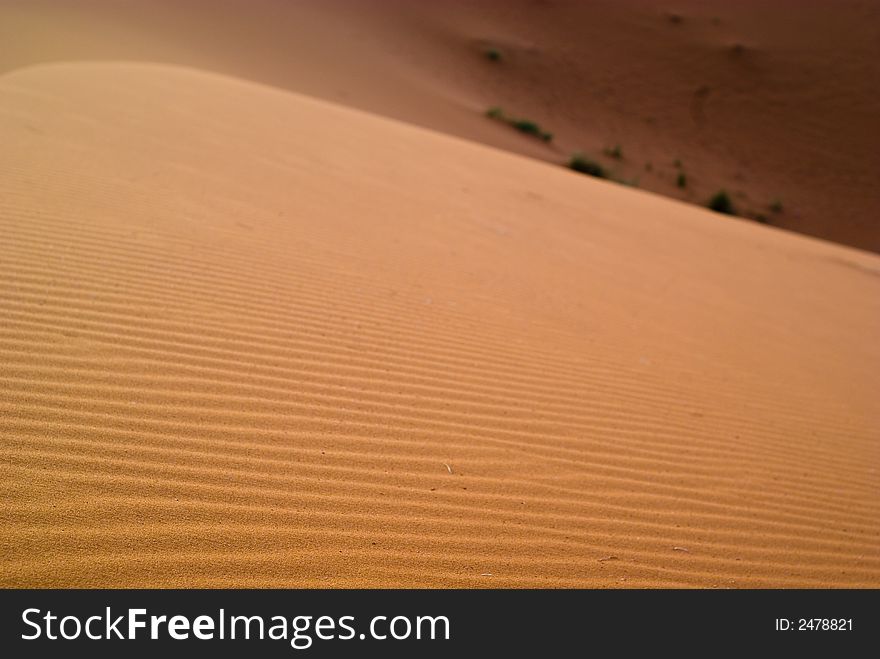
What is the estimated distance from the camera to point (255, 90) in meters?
13.4

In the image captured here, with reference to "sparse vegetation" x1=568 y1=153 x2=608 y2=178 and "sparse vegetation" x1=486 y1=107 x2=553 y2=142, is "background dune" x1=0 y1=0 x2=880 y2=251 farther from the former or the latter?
"sparse vegetation" x1=568 y1=153 x2=608 y2=178

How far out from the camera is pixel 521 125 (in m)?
24.1

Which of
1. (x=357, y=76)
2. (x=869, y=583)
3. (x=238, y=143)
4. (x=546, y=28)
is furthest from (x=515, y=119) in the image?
(x=869, y=583)

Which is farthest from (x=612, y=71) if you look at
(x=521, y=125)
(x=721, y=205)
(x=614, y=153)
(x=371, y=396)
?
(x=371, y=396)

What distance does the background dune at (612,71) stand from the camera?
20.5m

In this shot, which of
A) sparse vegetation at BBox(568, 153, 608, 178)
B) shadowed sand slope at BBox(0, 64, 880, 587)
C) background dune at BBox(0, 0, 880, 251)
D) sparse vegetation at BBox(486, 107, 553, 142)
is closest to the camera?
shadowed sand slope at BBox(0, 64, 880, 587)

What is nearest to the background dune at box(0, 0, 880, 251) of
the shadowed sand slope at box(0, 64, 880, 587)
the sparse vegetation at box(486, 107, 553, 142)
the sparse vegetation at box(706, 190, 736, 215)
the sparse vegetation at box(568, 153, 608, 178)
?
the sparse vegetation at box(486, 107, 553, 142)

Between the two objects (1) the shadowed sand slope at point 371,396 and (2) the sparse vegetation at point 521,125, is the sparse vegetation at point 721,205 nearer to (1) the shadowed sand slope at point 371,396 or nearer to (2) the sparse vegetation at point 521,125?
(2) the sparse vegetation at point 521,125

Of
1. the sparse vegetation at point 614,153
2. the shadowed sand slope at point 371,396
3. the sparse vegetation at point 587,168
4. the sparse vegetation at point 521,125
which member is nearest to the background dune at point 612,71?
the sparse vegetation at point 614,153

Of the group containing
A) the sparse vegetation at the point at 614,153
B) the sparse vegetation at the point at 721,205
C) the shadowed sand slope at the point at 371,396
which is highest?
the sparse vegetation at the point at 614,153

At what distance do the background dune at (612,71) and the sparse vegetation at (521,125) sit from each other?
657 millimetres

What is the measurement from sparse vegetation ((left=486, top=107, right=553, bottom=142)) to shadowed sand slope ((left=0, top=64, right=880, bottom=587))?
1638 cm

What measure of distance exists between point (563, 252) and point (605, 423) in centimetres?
426

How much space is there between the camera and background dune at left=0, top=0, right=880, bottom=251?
20.5m
